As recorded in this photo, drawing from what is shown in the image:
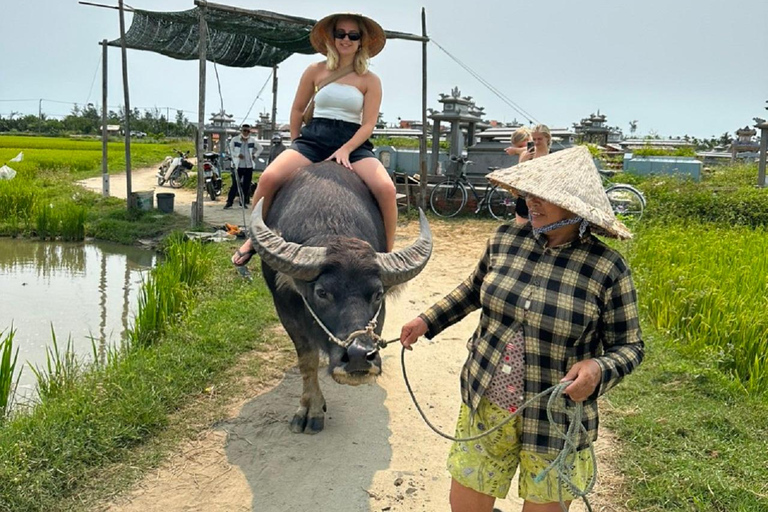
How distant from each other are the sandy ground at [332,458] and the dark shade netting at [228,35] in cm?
518

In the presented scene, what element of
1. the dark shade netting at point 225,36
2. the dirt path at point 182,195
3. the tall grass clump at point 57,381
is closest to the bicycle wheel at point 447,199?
the dark shade netting at point 225,36

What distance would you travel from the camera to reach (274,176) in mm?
3236

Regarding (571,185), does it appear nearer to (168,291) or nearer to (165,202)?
(168,291)

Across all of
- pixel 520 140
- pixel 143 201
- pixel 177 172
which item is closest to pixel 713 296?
pixel 520 140

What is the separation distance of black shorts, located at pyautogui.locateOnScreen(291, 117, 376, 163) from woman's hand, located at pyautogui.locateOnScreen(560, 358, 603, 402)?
222 centimetres

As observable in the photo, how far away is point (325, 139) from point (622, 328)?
2330mm

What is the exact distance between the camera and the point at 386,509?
240cm

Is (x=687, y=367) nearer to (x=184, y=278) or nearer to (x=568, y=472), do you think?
(x=568, y=472)

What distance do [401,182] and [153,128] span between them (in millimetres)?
49165

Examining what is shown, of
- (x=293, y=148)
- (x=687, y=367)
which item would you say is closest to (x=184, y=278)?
(x=293, y=148)

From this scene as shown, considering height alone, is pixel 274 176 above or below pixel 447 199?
above

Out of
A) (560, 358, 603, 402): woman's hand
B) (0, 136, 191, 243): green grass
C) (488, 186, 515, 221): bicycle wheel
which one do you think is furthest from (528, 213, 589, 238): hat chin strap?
(488, 186, 515, 221): bicycle wheel

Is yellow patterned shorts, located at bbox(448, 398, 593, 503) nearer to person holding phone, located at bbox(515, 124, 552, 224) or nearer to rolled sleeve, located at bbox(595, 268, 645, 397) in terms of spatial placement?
rolled sleeve, located at bbox(595, 268, 645, 397)

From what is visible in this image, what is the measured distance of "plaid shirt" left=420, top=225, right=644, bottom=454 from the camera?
1567 mm
